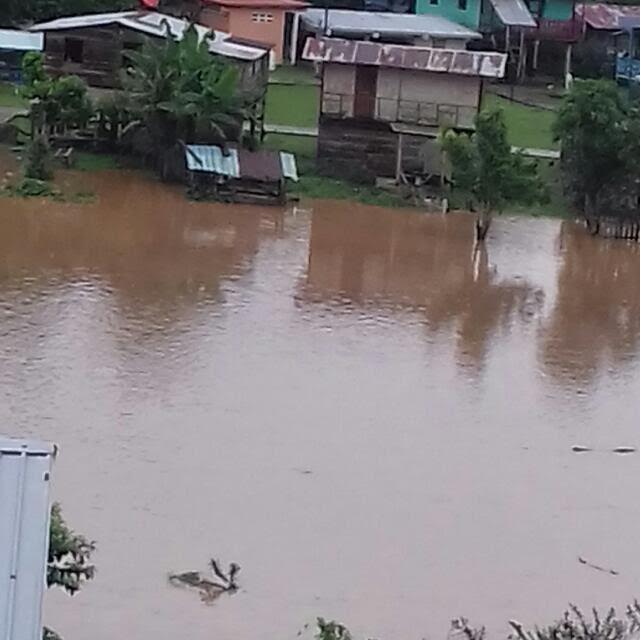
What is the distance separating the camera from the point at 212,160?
63.2 ft

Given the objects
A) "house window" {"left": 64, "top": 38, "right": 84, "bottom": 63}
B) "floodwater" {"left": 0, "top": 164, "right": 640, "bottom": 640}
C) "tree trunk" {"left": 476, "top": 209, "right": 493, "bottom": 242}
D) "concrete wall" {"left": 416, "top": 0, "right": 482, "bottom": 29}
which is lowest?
"floodwater" {"left": 0, "top": 164, "right": 640, "bottom": 640}

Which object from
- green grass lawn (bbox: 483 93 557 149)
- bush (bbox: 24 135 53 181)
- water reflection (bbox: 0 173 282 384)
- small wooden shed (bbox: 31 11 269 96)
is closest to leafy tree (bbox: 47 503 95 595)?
water reflection (bbox: 0 173 282 384)

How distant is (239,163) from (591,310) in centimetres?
551

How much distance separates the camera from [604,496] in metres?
10.5

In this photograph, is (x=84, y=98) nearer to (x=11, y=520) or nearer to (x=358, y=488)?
(x=358, y=488)

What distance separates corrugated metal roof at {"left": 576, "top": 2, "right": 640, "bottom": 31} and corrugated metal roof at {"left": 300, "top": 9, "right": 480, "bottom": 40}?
2.33 meters

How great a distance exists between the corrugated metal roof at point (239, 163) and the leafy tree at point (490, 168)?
2.22 metres

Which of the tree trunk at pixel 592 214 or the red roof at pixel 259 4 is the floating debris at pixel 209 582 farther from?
the red roof at pixel 259 4

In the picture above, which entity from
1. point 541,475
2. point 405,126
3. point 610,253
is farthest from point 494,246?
point 541,475

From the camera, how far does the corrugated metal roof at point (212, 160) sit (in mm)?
19062

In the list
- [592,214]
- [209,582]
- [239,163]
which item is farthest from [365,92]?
[209,582]

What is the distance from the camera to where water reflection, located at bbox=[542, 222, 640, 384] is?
13.6 metres

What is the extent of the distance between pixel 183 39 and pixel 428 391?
29.5 feet

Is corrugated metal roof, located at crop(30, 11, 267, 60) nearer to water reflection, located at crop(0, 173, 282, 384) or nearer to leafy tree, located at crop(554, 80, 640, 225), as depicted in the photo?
water reflection, located at crop(0, 173, 282, 384)
